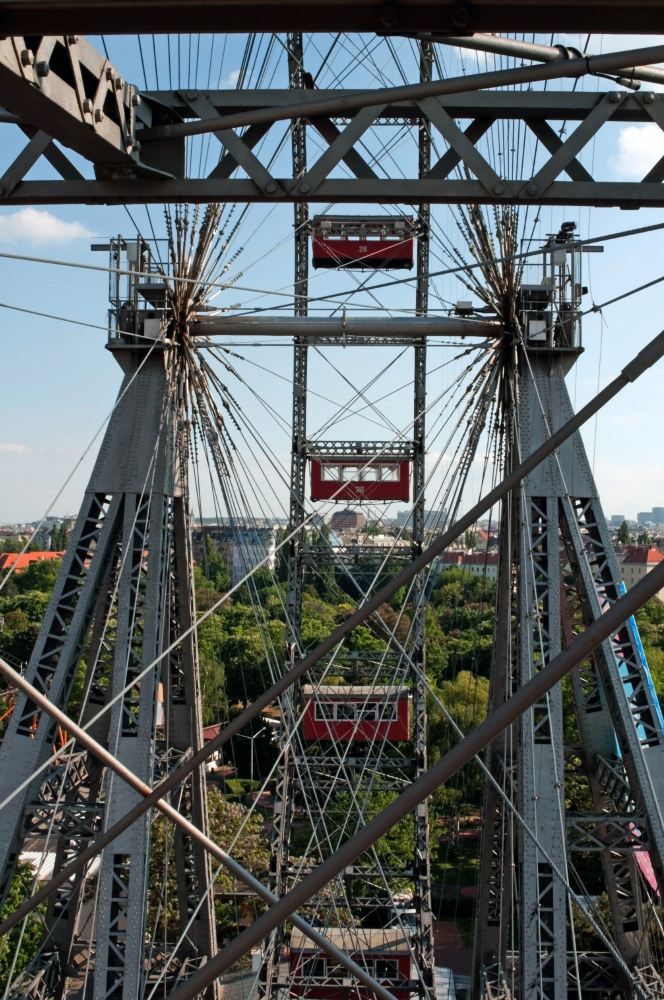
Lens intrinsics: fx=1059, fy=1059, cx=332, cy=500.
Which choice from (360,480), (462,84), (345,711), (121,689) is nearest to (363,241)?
(360,480)

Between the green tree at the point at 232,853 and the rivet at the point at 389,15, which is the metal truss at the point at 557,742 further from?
the green tree at the point at 232,853

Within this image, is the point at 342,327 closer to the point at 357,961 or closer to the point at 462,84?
the point at 462,84

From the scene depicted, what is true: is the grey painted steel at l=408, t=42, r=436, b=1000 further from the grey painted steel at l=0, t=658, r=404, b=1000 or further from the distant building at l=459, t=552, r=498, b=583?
the grey painted steel at l=0, t=658, r=404, b=1000

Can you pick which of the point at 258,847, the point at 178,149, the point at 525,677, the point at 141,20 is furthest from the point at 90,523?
the point at 258,847

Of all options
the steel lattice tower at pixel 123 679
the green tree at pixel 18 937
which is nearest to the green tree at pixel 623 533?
the steel lattice tower at pixel 123 679

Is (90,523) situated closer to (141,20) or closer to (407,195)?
(407,195)
